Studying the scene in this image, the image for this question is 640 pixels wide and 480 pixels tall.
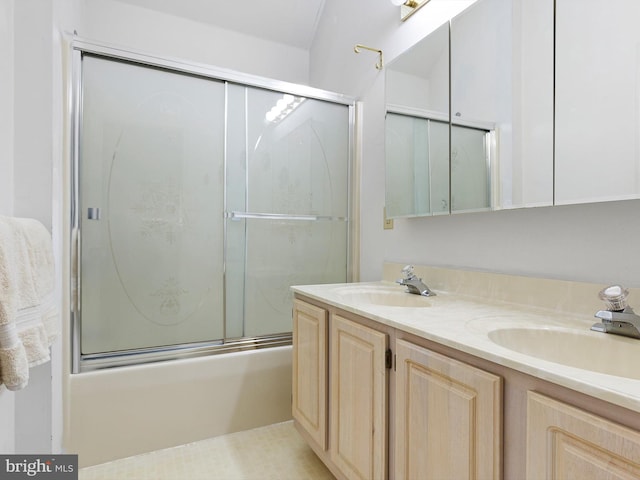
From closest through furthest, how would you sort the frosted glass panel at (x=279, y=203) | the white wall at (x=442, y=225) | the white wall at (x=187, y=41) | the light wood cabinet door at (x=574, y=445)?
the light wood cabinet door at (x=574, y=445), the white wall at (x=442, y=225), the frosted glass panel at (x=279, y=203), the white wall at (x=187, y=41)

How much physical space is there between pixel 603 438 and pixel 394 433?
59cm

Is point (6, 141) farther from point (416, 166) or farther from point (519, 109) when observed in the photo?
point (519, 109)

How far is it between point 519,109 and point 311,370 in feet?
4.19

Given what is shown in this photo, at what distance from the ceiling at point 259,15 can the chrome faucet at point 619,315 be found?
257 cm

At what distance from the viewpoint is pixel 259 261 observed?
2039mm

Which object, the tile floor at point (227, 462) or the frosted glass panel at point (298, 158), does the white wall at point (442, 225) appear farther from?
the tile floor at point (227, 462)

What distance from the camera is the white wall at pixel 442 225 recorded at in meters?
1.01

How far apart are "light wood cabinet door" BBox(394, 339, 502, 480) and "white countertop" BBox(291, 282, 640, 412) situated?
6 cm

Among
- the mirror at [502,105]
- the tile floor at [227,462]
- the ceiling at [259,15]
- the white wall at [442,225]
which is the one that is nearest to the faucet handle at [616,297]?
the white wall at [442,225]

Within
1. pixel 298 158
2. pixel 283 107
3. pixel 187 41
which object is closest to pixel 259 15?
pixel 187 41

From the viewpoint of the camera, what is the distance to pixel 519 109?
1.18m

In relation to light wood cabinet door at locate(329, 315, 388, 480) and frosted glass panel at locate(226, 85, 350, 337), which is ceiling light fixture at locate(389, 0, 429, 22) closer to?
frosted glass panel at locate(226, 85, 350, 337)

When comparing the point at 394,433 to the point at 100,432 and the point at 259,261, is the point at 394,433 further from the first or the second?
the point at 100,432

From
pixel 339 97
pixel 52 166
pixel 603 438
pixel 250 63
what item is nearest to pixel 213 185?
pixel 52 166
